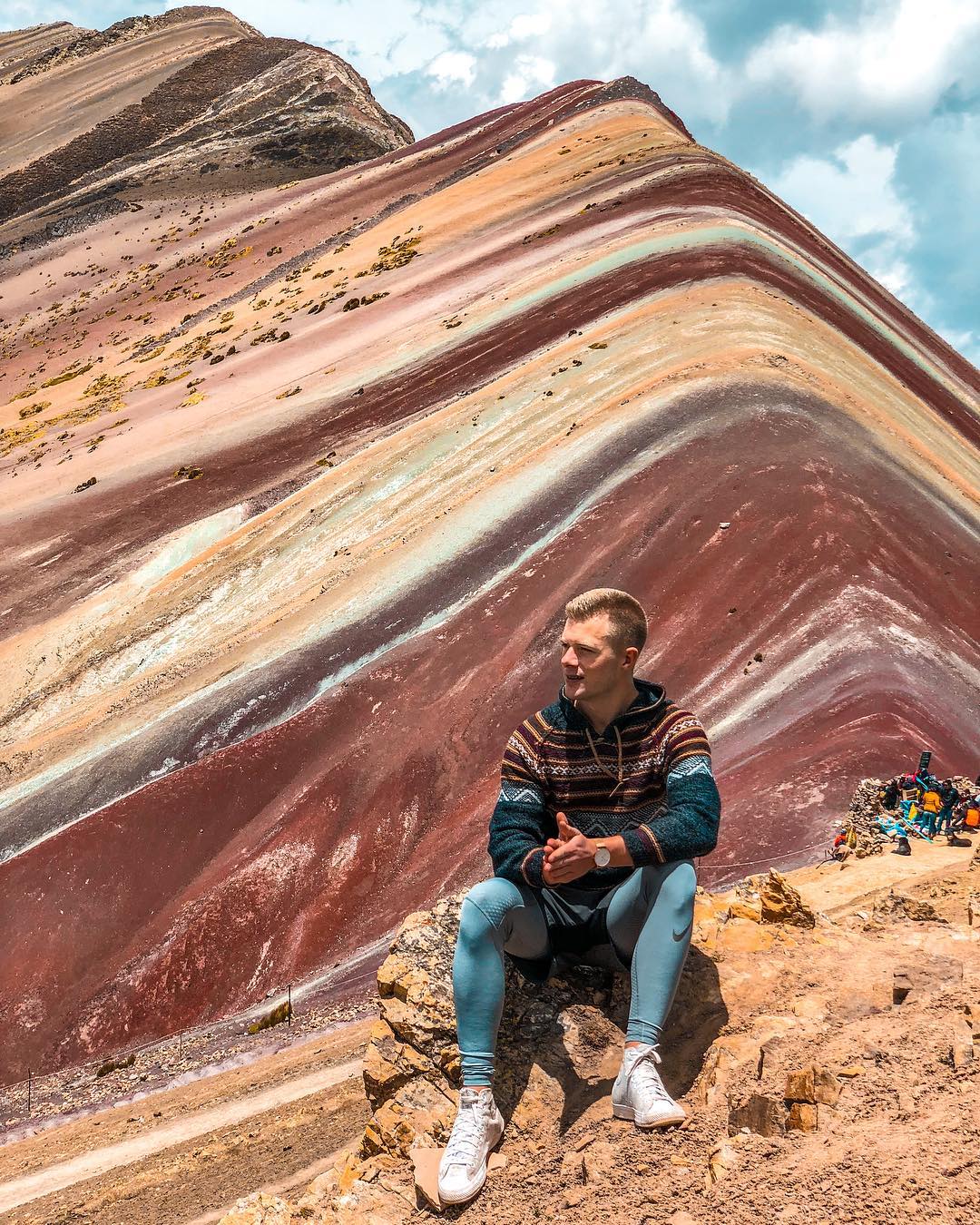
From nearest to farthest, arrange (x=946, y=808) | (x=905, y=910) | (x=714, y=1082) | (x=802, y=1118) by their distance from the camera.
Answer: (x=802, y=1118) < (x=714, y=1082) < (x=905, y=910) < (x=946, y=808)

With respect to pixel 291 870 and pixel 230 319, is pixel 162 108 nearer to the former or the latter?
pixel 230 319

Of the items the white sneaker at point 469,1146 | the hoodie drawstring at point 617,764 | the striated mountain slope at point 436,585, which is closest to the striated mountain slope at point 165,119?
the striated mountain slope at point 436,585

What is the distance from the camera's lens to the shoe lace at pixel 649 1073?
293cm

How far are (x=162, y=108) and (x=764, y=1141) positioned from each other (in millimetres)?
56927

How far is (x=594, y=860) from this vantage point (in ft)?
10.2

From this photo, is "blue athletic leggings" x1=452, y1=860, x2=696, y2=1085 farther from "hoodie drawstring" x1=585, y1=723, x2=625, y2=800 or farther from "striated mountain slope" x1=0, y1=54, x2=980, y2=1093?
"striated mountain slope" x1=0, y1=54, x2=980, y2=1093

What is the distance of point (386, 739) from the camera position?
11383 millimetres

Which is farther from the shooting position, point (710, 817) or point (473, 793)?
point (473, 793)

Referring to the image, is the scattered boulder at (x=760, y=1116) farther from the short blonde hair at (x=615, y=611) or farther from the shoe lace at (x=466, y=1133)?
the short blonde hair at (x=615, y=611)

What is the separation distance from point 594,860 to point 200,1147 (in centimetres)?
390

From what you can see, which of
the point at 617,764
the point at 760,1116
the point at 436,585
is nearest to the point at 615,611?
the point at 617,764

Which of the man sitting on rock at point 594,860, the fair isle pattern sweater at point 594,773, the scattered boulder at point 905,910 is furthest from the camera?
the scattered boulder at point 905,910

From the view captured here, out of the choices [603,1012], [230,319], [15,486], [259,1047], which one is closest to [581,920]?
[603,1012]

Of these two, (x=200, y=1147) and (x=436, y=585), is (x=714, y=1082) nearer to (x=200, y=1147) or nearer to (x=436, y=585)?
(x=200, y=1147)
